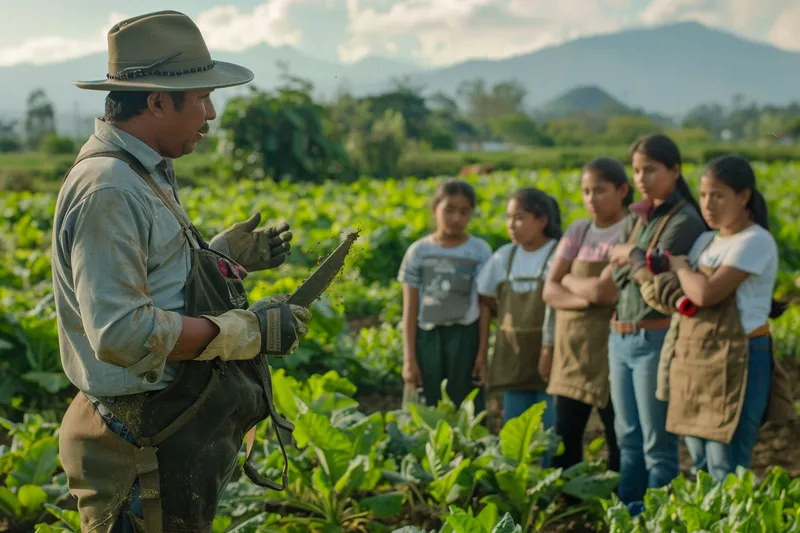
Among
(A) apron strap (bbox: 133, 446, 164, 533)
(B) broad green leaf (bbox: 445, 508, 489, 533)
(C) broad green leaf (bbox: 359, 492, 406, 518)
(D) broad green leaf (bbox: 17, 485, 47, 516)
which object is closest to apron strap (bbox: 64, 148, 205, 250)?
(A) apron strap (bbox: 133, 446, 164, 533)

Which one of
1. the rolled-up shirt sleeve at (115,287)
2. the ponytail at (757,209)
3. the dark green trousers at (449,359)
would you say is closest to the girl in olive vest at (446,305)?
the dark green trousers at (449,359)

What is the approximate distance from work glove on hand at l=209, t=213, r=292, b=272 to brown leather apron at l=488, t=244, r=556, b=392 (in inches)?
73.6

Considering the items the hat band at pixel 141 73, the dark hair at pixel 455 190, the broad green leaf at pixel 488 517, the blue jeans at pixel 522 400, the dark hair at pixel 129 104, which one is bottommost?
the blue jeans at pixel 522 400

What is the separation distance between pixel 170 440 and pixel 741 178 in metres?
2.53

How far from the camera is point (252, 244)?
2656 millimetres

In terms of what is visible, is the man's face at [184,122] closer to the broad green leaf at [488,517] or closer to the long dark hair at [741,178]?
the broad green leaf at [488,517]

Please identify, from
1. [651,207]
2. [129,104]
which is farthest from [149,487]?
[651,207]

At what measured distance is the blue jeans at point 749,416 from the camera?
11.6 feet

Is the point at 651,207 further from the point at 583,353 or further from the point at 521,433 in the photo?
the point at 521,433

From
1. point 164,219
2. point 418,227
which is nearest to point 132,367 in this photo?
point 164,219

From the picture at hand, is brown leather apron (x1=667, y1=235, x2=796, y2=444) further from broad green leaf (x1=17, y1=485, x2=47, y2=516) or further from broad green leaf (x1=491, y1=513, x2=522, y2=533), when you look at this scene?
broad green leaf (x1=17, y1=485, x2=47, y2=516)

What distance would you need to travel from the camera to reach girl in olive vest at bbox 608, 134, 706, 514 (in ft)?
12.4

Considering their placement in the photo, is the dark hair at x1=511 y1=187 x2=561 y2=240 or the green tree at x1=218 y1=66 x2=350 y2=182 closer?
the dark hair at x1=511 y1=187 x2=561 y2=240

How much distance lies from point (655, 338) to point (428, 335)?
1.24 metres
